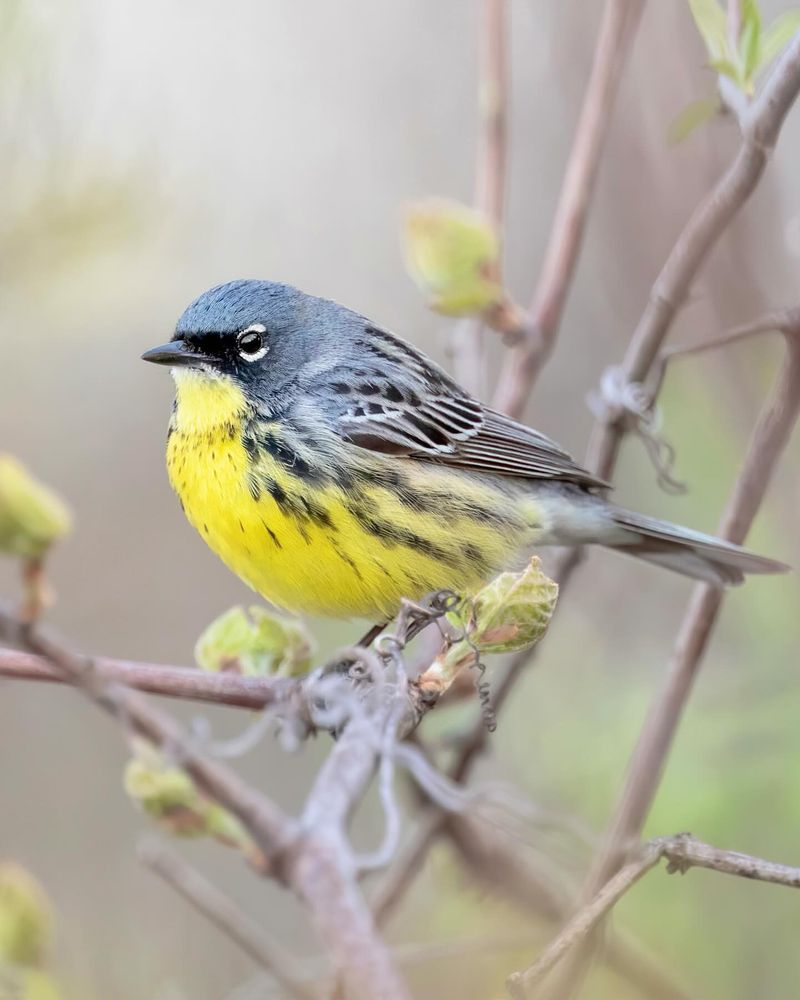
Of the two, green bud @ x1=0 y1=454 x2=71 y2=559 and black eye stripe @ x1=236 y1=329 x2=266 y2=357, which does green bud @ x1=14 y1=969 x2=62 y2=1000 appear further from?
black eye stripe @ x1=236 y1=329 x2=266 y2=357

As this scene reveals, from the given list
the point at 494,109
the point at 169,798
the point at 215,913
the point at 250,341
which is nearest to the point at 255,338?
the point at 250,341

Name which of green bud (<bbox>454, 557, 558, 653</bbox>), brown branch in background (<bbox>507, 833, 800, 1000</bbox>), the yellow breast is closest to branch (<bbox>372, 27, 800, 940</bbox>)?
the yellow breast

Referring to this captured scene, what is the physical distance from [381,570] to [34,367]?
8.67 feet

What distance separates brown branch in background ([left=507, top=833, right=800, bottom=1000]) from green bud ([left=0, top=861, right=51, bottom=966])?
2.74 feet

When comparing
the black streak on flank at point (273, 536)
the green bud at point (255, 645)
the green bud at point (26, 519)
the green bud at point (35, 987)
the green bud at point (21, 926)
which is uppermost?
the black streak on flank at point (273, 536)

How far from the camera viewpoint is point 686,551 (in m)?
3.56

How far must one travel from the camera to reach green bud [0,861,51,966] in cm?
174

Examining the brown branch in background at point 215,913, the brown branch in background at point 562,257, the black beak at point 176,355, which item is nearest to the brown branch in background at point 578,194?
the brown branch in background at point 562,257

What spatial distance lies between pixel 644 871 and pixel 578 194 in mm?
1979

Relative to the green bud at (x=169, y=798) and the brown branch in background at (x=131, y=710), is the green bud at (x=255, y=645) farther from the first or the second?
the brown branch in background at (x=131, y=710)

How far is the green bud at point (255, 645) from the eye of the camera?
219 centimetres

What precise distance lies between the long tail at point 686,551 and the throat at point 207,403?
1267 mm

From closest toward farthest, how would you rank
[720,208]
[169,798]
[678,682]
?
[169,798] → [720,208] → [678,682]

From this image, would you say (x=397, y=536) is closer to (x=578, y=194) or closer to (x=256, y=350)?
(x=256, y=350)
